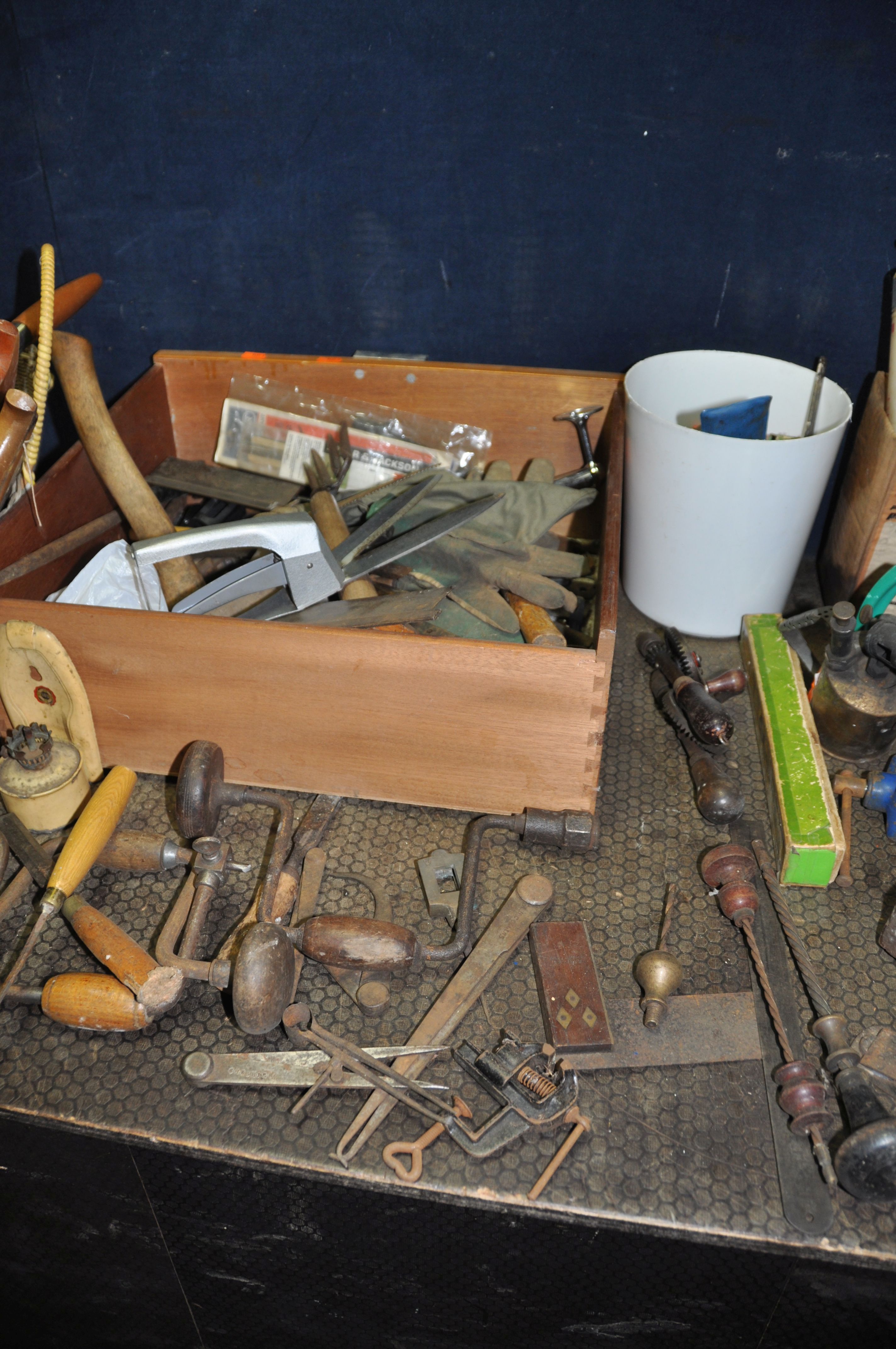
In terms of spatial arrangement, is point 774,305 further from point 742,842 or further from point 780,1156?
point 780,1156

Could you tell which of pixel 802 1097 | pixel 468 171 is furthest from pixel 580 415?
pixel 802 1097

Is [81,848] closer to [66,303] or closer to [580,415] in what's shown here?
[66,303]

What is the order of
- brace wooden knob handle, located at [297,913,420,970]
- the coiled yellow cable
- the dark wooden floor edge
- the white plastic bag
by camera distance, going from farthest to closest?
the white plastic bag < the coiled yellow cable < brace wooden knob handle, located at [297,913,420,970] < the dark wooden floor edge

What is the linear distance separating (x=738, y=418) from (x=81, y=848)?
33.3 inches

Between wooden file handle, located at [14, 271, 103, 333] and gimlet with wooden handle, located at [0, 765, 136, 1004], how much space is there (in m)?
0.45

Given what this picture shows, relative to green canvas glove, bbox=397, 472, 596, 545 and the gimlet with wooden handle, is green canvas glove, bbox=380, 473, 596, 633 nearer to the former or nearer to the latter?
green canvas glove, bbox=397, 472, 596, 545

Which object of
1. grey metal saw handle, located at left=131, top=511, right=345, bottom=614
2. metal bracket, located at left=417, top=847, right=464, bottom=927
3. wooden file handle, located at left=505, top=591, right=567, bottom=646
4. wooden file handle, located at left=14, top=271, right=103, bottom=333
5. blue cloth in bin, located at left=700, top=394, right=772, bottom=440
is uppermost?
wooden file handle, located at left=14, top=271, right=103, bottom=333

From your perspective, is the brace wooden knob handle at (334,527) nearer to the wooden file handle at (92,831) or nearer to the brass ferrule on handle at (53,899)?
the wooden file handle at (92,831)

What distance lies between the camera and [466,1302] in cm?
78

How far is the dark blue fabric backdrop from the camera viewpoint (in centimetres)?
102

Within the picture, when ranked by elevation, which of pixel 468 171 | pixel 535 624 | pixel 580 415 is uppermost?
pixel 468 171

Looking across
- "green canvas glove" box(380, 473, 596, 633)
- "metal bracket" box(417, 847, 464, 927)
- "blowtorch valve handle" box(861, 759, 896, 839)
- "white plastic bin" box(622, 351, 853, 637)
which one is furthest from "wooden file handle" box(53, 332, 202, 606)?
"blowtorch valve handle" box(861, 759, 896, 839)

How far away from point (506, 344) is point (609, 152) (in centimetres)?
27

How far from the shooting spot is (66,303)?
3.12ft
